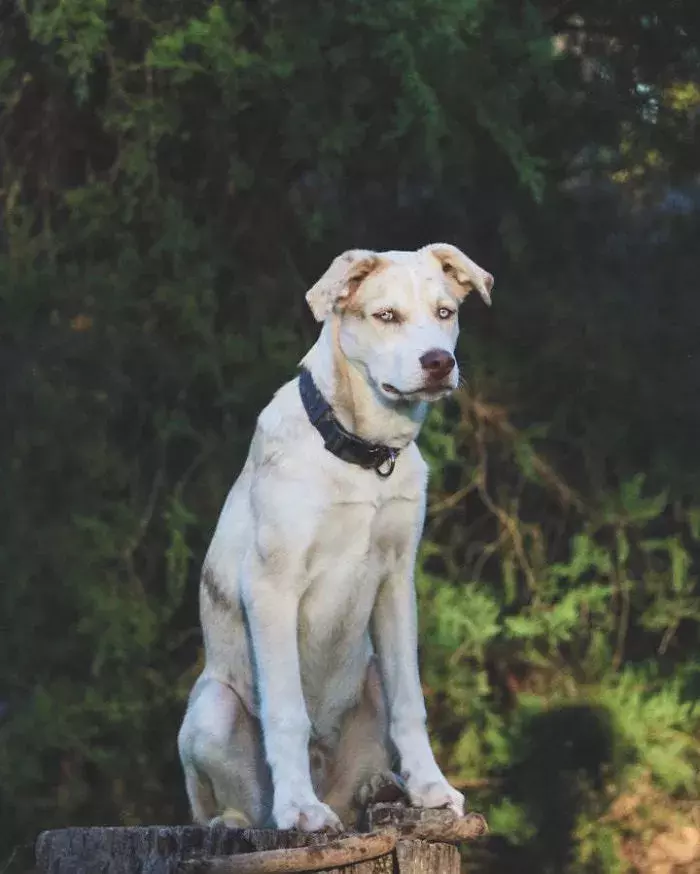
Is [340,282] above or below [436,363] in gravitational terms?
above

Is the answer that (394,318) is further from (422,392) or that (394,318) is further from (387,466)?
(387,466)

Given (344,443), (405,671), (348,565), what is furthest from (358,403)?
(405,671)

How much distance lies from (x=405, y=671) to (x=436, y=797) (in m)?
0.33

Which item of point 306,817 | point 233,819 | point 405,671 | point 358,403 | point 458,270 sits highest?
point 458,270

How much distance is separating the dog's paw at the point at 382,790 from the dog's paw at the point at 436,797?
10 centimetres

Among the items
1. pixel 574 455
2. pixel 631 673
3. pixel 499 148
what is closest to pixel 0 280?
pixel 499 148

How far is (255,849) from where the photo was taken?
11.8ft

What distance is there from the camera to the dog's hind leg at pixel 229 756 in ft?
13.3

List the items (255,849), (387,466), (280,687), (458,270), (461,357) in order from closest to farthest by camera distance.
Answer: (255,849) → (280,687) → (387,466) → (458,270) → (461,357)

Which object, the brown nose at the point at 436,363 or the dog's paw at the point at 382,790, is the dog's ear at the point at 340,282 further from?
the dog's paw at the point at 382,790

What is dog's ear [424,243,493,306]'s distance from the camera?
4.15m

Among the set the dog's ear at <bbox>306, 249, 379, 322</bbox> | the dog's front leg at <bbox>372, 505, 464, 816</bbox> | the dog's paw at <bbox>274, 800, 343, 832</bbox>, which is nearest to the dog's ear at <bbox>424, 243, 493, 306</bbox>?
the dog's ear at <bbox>306, 249, 379, 322</bbox>

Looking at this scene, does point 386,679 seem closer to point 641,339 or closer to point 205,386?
point 205,386

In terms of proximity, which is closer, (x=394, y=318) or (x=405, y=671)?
(x=394, y=318)
